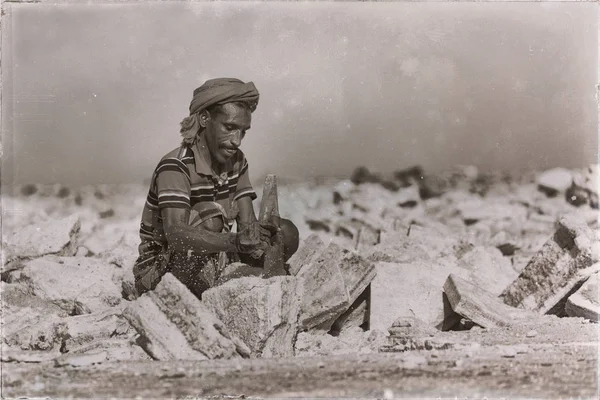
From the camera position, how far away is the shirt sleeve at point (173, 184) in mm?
3990

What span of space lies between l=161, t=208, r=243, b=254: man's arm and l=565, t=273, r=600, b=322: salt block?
2.04 meters

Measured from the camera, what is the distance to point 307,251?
4922 millimetres

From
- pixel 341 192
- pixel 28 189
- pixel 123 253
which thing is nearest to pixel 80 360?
pixel 123 253

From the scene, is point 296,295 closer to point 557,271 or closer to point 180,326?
point 180,326

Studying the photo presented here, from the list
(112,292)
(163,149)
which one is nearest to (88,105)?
(163,149)

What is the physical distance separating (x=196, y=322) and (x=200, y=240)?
0.59m

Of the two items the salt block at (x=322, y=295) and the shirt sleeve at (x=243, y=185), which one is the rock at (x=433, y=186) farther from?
the salt block at (x=322, y=295)

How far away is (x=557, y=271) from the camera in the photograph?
453cm

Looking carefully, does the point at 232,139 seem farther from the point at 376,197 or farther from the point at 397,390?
the point at 376,197

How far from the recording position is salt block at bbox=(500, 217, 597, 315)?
4.42 meters

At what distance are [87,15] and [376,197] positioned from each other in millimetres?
4044

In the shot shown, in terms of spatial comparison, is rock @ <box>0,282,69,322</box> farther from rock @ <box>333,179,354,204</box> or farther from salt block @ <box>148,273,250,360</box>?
rock @ <box>333,179,354,204</box>

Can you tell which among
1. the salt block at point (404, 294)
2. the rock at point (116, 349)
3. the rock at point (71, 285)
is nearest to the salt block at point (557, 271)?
the salt block at point (404, 294)

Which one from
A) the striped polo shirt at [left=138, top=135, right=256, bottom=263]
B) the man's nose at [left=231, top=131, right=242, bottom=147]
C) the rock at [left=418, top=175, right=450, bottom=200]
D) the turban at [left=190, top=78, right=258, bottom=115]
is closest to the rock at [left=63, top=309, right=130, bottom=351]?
the striped polo shirt at [left=138, top=135, right=256, bottom=263]
